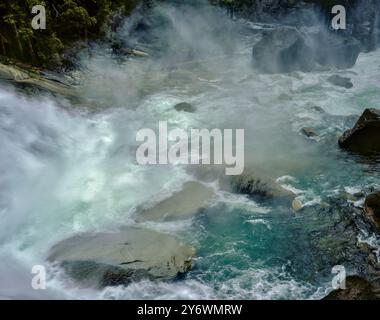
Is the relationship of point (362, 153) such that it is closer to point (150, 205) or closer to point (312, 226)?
point (312, 226)

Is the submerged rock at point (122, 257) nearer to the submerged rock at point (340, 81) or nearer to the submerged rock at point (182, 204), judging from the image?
the submerged rock at point (182, 204)

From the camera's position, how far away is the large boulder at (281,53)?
2136cm

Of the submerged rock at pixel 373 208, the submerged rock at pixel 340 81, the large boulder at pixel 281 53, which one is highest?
the large boulder at pixel 281 53

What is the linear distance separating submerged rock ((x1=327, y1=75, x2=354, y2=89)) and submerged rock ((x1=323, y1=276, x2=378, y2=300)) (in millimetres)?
14109

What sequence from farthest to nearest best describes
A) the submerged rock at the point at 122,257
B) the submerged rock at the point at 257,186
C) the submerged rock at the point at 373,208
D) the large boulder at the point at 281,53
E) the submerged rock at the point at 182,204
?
1. the large boulder at the point at 281,53
2. the submerged rock at the point at 257,186
3. the submerged rock at the point at 182,204
4. the submerged rock at the point at 373,208
5. the submerged rock at the point at 122,257

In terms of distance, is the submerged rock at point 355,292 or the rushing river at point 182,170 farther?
the rushing river at point 182,170

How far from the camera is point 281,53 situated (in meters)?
21.3

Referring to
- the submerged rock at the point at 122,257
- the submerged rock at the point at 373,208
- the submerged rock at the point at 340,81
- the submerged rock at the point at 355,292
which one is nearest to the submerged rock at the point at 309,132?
the submerged rock at the point at 373,208

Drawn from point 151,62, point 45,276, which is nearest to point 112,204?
point 45,276

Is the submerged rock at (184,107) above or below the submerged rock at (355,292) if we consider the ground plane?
above

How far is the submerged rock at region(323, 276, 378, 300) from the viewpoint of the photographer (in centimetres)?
733

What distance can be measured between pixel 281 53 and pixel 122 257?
1636 centimetres

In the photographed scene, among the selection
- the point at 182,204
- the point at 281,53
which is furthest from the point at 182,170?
the point at 281,53

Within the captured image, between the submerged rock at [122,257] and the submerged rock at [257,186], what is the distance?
269 centimetres
